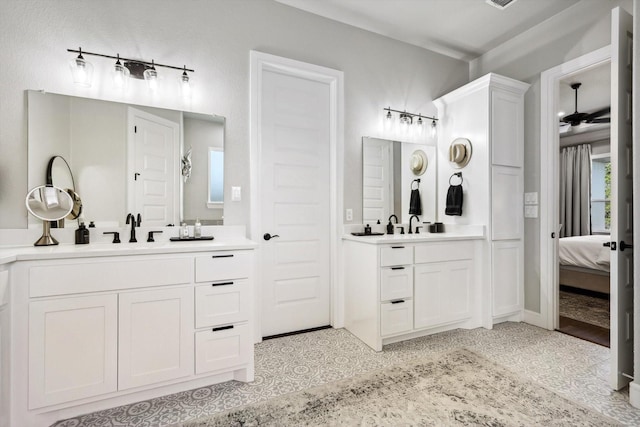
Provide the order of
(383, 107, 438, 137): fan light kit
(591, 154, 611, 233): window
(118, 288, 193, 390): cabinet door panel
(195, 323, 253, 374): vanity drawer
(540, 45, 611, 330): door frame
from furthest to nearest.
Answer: (591, 154, 611, 233): window → (383, 107, 438, 137): fan light kit → (540, 45, 611, 330): door frame → (195, 323, 253, 374): vanity drawer → (118, 288, 193, 390): cabinet door panel

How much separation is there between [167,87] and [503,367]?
10.6 ft

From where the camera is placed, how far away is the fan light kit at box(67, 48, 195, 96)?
2064 mm

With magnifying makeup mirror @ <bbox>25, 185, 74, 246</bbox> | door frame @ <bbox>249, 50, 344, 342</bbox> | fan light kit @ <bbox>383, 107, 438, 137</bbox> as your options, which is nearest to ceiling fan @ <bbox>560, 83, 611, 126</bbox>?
fan light kit @ <bbox>383, 107, 438, 137</bbox>

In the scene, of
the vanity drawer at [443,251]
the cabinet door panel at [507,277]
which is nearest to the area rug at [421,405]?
the vanity drawer at [443,251]

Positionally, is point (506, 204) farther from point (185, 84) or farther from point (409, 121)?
point (185, 84)

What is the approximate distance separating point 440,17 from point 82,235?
359 cm

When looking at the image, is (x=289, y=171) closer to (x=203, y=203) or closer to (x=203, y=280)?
(x=203, y=203)

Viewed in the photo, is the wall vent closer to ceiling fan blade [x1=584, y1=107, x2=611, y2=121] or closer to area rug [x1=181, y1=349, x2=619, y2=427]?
area rug [x1=181, y1=349, x2=619, y2=427]

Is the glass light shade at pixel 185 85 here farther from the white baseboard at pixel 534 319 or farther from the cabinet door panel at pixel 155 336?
the white baseboard at pixel 534 319

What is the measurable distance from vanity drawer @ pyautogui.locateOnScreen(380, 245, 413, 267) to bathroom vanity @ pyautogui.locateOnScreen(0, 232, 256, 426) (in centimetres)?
107

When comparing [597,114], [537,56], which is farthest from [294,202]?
[597,114]

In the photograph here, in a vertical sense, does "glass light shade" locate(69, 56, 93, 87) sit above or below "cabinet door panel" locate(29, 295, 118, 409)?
above

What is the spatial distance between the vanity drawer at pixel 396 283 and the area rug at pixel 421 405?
589mm

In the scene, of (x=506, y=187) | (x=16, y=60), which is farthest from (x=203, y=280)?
(x=506, y=187)
